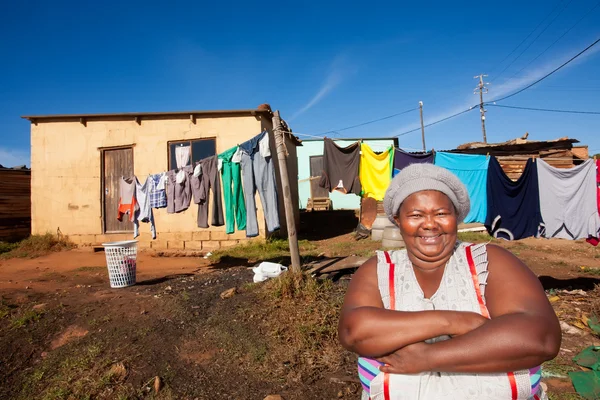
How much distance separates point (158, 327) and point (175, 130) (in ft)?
25.9

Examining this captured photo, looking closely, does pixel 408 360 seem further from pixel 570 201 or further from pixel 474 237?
pixel 474 237

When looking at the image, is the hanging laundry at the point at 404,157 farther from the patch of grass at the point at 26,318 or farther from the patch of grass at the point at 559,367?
the patch of grass at the point at 26,318

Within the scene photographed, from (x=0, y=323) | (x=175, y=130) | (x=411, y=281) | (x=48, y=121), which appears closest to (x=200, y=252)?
(x=175, y=130)

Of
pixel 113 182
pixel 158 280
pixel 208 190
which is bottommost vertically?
pixel 158 280

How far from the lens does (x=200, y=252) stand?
35.0ft

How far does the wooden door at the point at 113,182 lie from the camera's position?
1145cm

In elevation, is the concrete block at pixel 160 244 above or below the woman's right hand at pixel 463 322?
below

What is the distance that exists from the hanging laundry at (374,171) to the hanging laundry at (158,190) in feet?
13.7

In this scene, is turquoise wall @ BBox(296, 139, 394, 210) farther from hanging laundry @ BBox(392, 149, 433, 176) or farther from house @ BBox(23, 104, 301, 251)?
hanging laundry @ BBox(392, 149, 433, 176)

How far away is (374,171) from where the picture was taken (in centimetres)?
671

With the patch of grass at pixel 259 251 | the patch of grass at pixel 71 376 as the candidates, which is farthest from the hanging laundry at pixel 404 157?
the patch of grass at pixel 71 376

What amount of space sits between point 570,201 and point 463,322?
19.0 ft

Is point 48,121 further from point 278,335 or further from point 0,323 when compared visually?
point 278,335

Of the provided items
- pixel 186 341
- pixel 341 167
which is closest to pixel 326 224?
pixel 341 167
